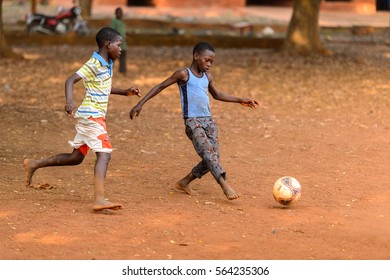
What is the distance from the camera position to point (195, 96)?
25.1 feet

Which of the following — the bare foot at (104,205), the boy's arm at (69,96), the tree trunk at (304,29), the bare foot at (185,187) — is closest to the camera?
the boy's arm at (69,96)

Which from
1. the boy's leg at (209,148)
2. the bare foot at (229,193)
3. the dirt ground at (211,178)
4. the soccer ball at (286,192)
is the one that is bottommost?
the dirt ground at (211,178)

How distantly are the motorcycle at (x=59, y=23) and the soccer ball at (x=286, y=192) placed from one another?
16.6 meters

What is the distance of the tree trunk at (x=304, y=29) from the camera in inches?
779

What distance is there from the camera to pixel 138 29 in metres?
24.9

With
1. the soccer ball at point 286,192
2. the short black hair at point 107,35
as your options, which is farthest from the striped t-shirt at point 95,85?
the soccer ball at point 286,192

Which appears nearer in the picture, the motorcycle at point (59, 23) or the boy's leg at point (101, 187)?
the boy's leg at point (101, 187)

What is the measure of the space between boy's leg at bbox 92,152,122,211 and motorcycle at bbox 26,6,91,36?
16454mm

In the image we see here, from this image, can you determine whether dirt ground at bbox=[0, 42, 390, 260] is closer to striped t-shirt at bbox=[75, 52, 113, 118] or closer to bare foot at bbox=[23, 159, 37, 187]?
bare foot at bbox=[23, 159, 37, 187]

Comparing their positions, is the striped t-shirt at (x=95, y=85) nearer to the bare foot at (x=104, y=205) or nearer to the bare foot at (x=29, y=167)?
the bare foot at (x=104, y=205)

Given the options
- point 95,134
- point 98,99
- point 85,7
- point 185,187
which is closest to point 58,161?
point 95,134

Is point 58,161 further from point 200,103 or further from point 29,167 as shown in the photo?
point 200,103

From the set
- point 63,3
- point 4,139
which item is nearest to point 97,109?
point 4,139
